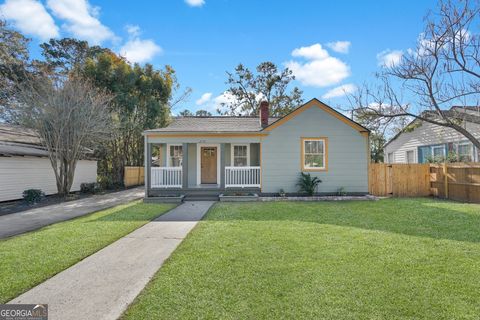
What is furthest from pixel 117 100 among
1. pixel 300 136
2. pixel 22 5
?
pixel 300 136

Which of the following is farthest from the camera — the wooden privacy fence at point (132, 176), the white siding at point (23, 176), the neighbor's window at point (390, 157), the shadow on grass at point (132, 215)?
the neighbor's window at point (390, 157)

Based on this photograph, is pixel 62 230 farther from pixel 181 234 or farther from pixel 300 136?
pixel 300 136

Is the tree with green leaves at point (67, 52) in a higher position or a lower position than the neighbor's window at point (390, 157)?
higher

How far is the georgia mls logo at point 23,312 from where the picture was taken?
295 cm

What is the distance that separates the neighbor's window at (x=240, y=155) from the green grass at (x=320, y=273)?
290 inches

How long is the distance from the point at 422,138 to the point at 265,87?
16.8 metres

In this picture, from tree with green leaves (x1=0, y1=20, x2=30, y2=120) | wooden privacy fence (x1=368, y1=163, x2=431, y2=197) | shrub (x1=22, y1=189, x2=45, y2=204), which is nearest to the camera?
shrub (x1=22, y1=189, x2=45, y2=204)

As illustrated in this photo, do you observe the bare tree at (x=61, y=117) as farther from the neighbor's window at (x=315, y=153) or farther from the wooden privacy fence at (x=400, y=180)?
the wooden privacy fence at (x=400, y=180)

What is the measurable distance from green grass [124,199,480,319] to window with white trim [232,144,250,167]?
24.2ft

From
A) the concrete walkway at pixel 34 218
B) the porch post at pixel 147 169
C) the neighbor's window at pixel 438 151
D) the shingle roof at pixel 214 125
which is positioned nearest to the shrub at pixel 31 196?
the concrete walkway at pixel 34 218

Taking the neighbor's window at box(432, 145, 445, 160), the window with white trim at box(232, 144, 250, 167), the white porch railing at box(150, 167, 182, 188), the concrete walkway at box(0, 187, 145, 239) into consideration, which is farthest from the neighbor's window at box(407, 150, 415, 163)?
the concrete walkway at box(0, 187, 145, 239)

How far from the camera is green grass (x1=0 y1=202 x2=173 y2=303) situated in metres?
3.81

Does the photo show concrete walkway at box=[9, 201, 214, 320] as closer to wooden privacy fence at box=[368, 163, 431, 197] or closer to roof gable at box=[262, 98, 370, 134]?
roof gable at box=[262, 98, 370, 134]

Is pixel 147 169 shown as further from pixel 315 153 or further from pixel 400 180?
pixel 400 180
